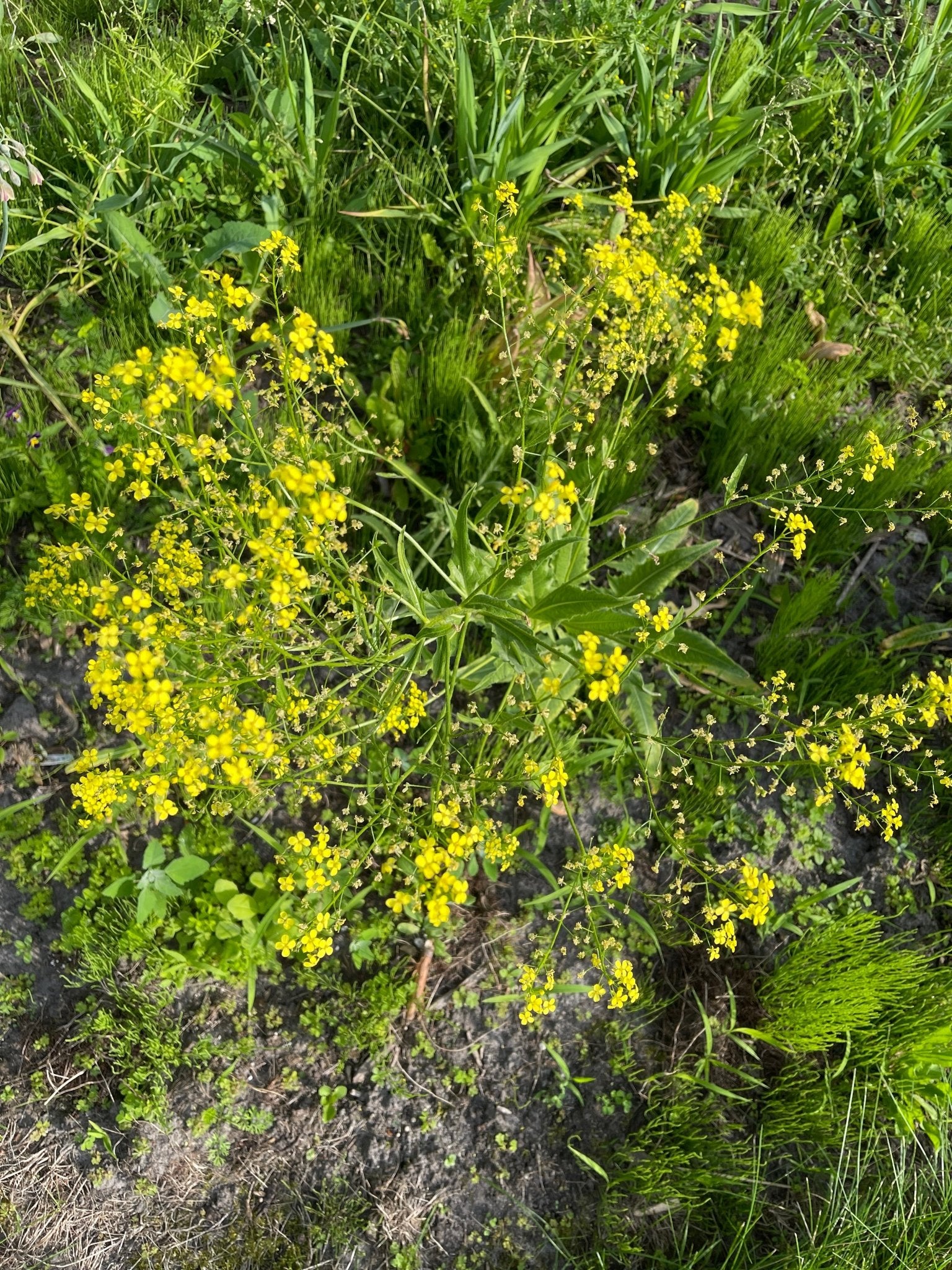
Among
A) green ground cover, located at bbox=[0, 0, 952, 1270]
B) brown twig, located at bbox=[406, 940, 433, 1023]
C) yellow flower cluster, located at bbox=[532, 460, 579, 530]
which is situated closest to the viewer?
yellow flower cluster, located at bbox=[532, 460, 579, 530]

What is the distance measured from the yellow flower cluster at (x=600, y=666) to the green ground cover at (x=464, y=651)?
0.01m

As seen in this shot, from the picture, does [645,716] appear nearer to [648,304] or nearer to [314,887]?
[314,887]

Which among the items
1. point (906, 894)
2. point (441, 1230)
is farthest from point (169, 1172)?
point (906, 894)

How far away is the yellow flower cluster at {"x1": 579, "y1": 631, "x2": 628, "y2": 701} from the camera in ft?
5.56

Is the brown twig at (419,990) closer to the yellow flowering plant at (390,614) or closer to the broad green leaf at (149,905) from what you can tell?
the yellow flowering plant at (390,614)

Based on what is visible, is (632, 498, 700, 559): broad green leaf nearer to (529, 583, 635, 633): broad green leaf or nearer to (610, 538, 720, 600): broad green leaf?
(610, 538, 720, 600): broad green leaf

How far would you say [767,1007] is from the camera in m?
2.33

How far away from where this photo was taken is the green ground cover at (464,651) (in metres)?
1.93

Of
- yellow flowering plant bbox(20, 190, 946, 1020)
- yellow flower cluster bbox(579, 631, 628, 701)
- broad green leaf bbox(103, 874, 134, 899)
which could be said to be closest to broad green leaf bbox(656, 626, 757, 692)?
yellow flowering plant bbox(20, 190, 946, 1020)

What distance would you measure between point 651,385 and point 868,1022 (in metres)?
2.04

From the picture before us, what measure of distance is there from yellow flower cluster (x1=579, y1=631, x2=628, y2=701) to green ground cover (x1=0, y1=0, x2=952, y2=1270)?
1cm

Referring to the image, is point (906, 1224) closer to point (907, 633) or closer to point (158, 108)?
point (907, 633)

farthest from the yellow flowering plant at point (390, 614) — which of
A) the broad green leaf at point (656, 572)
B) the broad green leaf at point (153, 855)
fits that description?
the broad green leaf at point (153, 855)

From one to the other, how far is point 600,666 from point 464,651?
80 centimetres
